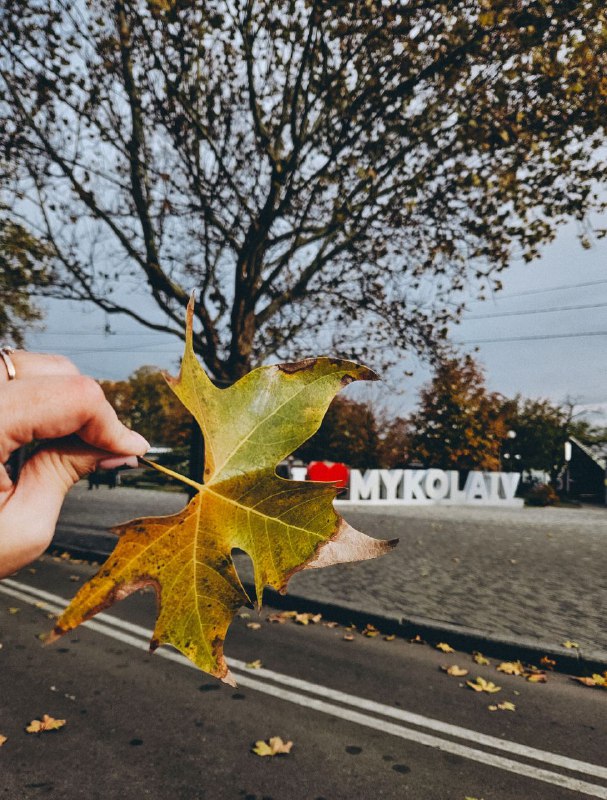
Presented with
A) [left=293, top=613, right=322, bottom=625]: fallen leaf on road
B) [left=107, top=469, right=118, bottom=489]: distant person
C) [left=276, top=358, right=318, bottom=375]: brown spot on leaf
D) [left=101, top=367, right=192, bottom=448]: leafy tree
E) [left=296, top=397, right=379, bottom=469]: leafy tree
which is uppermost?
[left=101, top=367, right=192, bottom=448]: leafy tree

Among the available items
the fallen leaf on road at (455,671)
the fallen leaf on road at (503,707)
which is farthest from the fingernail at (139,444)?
the fallen leaf on road at (455,671)

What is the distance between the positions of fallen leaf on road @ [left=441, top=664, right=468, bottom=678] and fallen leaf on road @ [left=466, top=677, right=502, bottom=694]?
0.55 feet

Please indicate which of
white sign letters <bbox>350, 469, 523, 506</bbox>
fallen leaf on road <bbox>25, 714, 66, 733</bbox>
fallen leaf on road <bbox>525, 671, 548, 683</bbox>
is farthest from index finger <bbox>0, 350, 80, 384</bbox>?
white sign letters <bbox>350, 469, 523, 506</bbox>

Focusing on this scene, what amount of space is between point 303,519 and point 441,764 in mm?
4328

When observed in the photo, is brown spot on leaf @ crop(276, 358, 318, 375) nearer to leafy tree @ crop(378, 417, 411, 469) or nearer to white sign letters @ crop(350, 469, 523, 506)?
white sign letters @ crop(350, 469, 523, 506)

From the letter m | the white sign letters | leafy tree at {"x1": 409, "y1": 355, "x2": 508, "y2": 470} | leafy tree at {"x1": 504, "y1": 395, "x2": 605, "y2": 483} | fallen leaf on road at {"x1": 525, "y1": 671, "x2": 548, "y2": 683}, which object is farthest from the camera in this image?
leafy tree at {"x1": 504, "y1": 395, "x2": 605, "y2": 483}

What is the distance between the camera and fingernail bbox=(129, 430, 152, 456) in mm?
704

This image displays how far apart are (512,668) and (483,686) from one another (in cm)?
58

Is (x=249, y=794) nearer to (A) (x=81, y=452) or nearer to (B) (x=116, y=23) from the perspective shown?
(A) (x=81, y=452)

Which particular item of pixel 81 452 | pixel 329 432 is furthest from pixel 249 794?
pixel 329 432

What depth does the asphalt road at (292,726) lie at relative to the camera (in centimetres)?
387

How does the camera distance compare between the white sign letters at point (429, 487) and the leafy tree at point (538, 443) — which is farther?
the leafy tree at point (538, 443)

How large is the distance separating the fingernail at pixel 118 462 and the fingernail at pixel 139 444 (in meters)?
0.01

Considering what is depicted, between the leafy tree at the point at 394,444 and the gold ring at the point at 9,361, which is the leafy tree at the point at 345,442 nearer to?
the leafy tree at the point at 394,444
